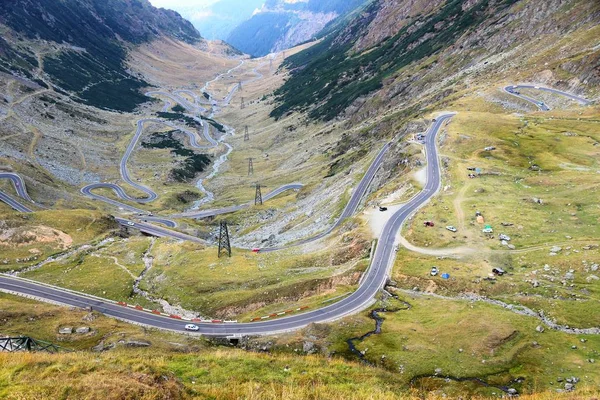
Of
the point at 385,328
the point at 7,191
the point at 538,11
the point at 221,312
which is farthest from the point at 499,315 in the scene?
the point at 538,11

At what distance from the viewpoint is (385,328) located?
50750 mm

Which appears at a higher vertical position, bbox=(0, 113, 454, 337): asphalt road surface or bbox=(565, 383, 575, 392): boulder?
bbox=(0, 113, 454, 337): asphalt road surface

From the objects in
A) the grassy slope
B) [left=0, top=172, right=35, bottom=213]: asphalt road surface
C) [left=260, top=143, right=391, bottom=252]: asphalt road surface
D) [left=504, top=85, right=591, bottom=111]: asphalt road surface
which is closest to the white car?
the grassy slope

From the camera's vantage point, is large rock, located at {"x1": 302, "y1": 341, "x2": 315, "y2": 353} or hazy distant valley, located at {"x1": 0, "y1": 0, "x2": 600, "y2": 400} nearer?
hazy distant valley, located at {"x1": 0, "y1": 0, "x2": 600, "y2": 400}

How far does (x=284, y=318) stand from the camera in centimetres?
5884

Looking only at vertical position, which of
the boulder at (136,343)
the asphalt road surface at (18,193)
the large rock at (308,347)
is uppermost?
the asphalt road surface at (18,193)

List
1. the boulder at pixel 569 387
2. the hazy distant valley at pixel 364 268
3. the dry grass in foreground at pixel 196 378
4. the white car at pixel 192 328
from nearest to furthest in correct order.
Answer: the dry grass in foreground at pixel 196 378, the hazy distant valley at pixel 364 268, the boulder at pixel 569 387, the white car at pixel 192 328

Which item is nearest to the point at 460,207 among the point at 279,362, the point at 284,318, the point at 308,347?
the point at 284,318

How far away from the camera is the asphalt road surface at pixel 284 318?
5700 cm

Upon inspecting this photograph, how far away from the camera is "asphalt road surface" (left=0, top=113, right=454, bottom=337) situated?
57.0 m

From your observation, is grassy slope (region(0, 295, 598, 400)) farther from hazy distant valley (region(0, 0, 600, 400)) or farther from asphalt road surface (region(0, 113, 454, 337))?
asphalt road surface (region(0, 113, 454, 337))

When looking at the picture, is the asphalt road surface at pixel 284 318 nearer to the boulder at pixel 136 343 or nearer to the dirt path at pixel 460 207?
the dirt path at pixel 460 207

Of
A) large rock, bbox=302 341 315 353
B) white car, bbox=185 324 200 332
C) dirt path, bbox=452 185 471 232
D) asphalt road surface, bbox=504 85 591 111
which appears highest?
asphalt road surface, bbox=504 85 591 111

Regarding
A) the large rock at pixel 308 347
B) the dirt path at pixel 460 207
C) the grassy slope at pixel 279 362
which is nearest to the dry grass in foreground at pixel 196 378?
the grassy slope at pixel 279 362
